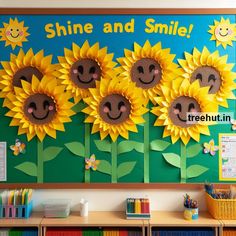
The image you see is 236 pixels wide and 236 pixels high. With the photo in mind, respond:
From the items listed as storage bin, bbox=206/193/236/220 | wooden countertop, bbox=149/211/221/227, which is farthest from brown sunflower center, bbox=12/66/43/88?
storage bin, bbox=206/193/236/220

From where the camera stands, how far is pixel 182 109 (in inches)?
101

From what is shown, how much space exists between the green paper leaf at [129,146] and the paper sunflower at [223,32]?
0.99 meters

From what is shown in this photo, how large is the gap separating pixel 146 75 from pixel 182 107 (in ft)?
1.21

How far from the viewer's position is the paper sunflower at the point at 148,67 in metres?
2.57

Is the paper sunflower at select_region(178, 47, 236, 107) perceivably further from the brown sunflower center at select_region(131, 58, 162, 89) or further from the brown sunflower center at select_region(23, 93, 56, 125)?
the brown sunflower center at select_region(23, 93, 56, 125)

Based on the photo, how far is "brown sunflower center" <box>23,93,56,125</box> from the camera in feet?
8.45

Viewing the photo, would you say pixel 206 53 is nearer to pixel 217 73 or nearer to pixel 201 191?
pixel 217 73

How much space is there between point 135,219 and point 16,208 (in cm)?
87

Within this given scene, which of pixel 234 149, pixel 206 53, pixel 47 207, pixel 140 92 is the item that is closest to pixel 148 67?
pixel 140 92

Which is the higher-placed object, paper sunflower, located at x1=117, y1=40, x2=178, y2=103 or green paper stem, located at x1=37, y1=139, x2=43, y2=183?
paper sunflower, located at x1=117, y1=40, x2=178, y2=103

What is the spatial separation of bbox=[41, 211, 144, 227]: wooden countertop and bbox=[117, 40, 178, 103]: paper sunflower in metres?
0.91

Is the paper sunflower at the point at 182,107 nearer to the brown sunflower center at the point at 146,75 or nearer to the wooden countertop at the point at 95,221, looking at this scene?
the brown sunflower center at the point at 146,75

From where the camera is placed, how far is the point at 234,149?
102 inches

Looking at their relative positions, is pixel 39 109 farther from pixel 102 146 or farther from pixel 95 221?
pixel 95 221
